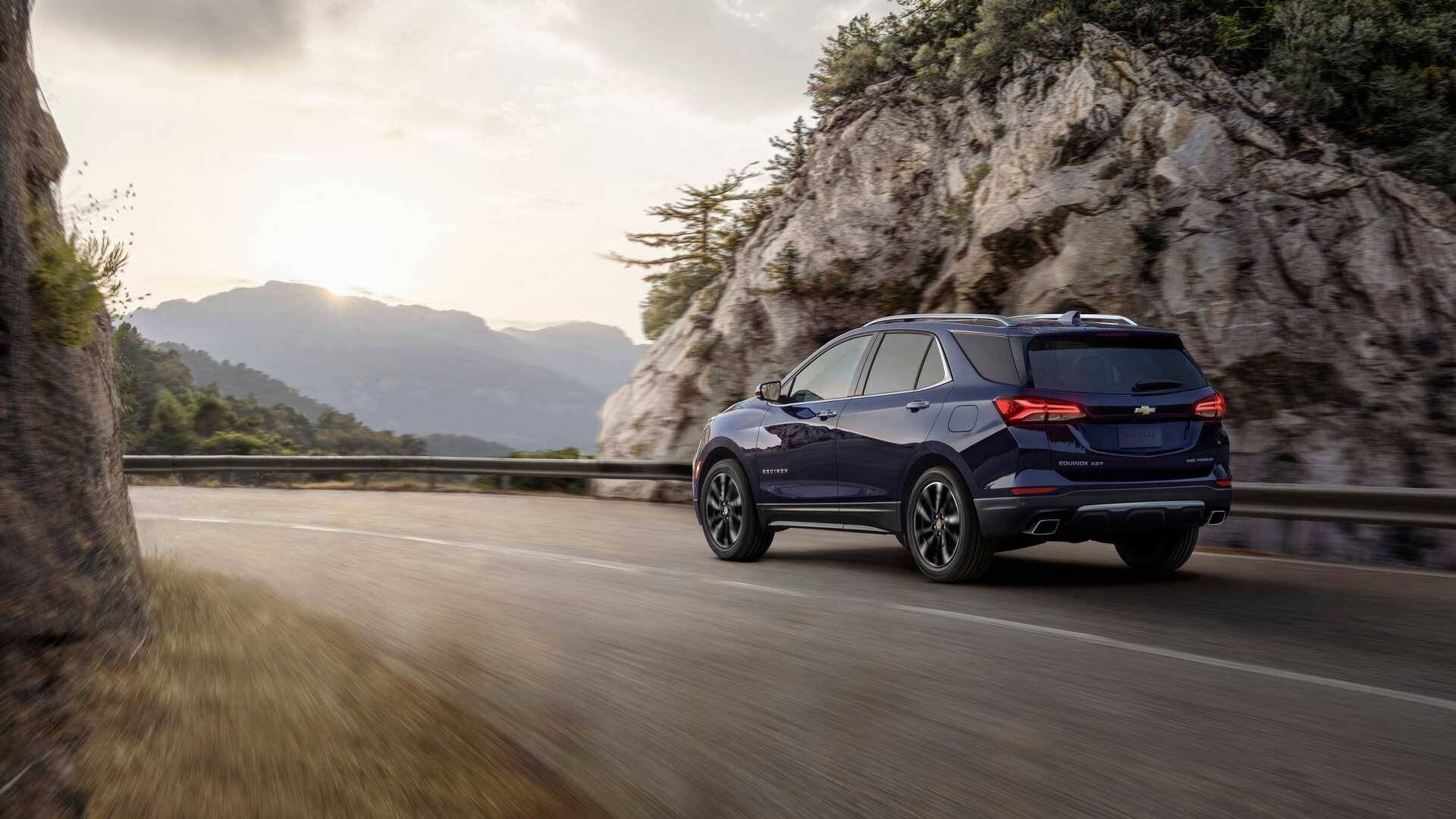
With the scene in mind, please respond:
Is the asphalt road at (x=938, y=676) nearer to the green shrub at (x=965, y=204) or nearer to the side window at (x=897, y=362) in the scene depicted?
the side window at (x=897, y=362)

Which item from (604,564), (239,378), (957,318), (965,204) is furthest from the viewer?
(239,378)

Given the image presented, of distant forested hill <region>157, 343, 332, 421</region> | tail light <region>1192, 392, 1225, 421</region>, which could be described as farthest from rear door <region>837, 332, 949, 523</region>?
distant forested hill <region>157, 343, 332, 421</region>

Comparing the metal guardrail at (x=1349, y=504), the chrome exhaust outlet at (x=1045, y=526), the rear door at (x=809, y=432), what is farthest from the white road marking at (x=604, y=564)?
the metal guardrail at (x=1349, y=504)

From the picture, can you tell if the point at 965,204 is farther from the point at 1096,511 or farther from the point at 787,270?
the point at 1096,511

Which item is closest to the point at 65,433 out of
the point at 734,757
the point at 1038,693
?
the point at 734,757

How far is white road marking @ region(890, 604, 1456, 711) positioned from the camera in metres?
4.97

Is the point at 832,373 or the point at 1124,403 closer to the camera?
the point at 1124,403

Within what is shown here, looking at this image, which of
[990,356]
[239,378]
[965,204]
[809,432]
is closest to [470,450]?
[239,378]

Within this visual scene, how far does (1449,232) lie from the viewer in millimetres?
13422

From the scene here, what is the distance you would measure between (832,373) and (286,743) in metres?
6.08

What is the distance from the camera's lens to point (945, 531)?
326 inches

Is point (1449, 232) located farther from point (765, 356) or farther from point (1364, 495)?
point (765, 356)

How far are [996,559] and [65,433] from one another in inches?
266

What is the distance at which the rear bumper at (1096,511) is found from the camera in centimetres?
753
